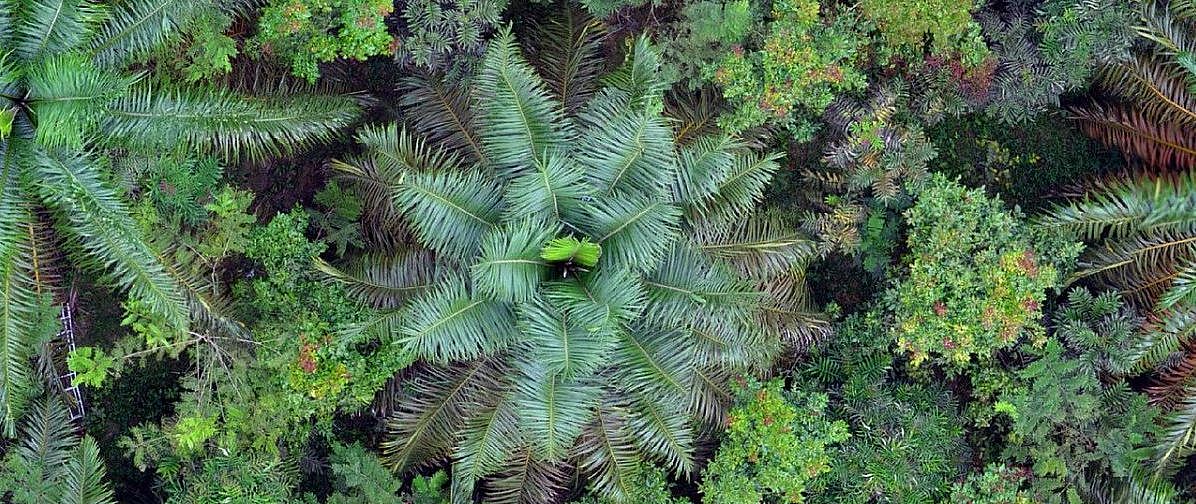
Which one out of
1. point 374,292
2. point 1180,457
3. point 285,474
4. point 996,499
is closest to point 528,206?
point 374,292

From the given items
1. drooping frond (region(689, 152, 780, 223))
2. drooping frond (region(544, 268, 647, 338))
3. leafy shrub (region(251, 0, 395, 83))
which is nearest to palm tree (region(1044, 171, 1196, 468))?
drooping frond (region(689, 152, 780, 223))

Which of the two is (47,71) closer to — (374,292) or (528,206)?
(374,292)

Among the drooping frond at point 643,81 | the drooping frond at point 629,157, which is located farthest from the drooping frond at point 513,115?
the drooping frond at point 643,81

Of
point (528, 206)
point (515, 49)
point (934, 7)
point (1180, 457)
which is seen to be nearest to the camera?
point (528, 206)

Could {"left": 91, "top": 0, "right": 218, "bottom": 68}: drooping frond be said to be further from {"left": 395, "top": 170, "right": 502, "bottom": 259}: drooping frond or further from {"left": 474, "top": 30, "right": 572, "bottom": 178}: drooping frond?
{"left": 474, "top": 30, "right": 572, "bottom": 178}: drooping frond

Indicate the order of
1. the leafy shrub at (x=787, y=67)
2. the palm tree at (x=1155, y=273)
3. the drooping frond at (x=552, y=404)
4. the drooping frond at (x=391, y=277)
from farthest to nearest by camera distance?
the palm tree at (x=1155, y=273), the leafy shrub at (x=787, y=67), the drooping frond at (x=391, y=277), the drooping frond at (x=552, y=404)

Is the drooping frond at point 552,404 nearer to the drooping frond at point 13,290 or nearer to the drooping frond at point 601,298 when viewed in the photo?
the drooping frond at point 601,298
